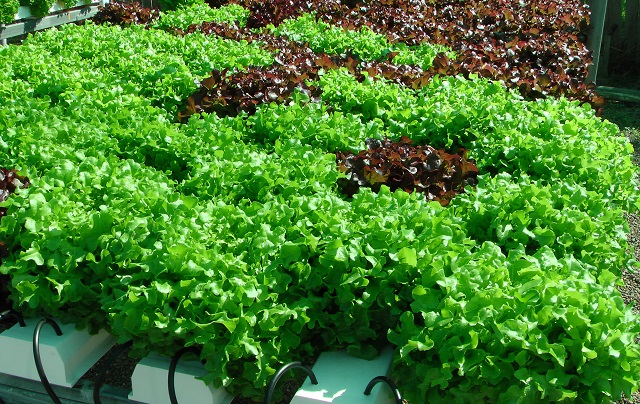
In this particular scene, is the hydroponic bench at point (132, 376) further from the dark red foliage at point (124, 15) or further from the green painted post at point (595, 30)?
the green painted post at point (595, 30)

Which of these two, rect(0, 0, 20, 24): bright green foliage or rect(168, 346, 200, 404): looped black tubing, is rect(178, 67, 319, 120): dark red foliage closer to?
rect(168, 346, 200, 404): looped black tubing

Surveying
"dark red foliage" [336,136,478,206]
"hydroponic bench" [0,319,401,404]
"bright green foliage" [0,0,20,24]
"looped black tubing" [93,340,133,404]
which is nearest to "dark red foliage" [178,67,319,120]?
"dark red foliage" [336,136,478,206]

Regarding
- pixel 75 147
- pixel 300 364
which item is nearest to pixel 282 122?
pixel 75 147

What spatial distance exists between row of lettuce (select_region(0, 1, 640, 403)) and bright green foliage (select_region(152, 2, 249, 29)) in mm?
3305

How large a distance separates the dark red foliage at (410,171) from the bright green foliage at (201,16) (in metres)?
4.09

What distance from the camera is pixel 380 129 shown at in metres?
4.14

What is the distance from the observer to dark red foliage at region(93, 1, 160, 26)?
7.53 m

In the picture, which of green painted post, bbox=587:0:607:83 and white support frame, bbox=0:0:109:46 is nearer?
green painted post, bbox=587:0:607:83

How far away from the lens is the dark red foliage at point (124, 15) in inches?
296

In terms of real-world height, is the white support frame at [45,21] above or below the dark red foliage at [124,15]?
below

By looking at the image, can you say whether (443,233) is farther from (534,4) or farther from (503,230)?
(534,4)

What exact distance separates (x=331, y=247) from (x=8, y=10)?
8.56m

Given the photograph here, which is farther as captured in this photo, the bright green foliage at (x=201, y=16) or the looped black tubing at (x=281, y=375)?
the bright green foliage at (x=201, y=16)

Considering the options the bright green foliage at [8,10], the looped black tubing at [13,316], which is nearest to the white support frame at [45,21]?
the bright green foliage at [8,10]
